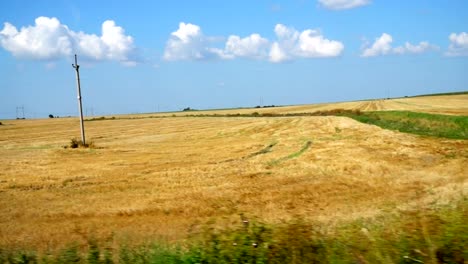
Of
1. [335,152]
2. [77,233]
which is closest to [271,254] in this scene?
[77,233]

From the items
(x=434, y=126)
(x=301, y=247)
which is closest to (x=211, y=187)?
(x=301, y=247)

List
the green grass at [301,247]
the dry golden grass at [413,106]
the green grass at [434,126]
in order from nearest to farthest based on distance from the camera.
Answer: the green grass at [301,247]
the green grass at [434,126]
the dry golden grass at [413,106]

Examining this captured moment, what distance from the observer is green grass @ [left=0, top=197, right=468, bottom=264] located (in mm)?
7469

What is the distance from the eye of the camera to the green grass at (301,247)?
747 cm

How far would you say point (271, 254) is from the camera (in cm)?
762

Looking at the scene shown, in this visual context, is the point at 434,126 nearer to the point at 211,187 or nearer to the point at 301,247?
the point at 211,187

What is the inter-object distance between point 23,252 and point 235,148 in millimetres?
15644

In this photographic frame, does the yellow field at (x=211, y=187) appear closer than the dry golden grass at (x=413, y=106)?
Yes

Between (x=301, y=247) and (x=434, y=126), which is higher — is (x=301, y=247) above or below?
below

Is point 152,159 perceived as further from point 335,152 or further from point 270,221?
point 270,221

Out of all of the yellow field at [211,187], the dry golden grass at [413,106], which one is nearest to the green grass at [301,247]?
the yellow field at [211,187]

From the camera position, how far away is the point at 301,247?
26.1 feet

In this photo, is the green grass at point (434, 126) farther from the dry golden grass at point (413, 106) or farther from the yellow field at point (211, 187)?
the dry golden grass at point (413, 106)

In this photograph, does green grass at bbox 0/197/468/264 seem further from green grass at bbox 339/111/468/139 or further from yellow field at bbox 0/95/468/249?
green grass at bbox 339/111/468/139
